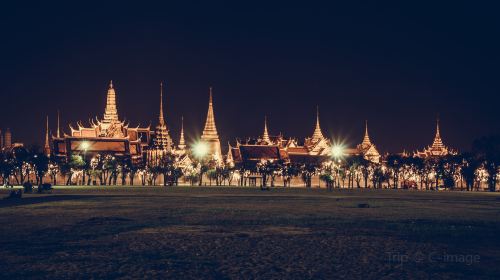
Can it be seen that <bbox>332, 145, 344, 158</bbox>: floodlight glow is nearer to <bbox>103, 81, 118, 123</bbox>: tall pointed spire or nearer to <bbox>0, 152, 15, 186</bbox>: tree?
<bbox>103, 81, 118, 123</bbox>: tall pointed spire

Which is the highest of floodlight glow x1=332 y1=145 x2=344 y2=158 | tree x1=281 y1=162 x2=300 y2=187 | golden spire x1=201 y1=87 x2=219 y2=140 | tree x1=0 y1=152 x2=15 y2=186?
golden spire x1=201 y1=87 x2=219 y2=140

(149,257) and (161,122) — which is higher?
(161,122)

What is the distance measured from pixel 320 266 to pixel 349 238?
5.27 meters

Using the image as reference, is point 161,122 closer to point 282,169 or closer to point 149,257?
point 282,169

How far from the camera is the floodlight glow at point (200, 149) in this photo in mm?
114150

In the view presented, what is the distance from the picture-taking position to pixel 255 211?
2933cm

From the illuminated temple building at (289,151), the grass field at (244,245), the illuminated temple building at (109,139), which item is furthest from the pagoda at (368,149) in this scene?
the grass field at (244,245)

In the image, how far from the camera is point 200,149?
118625mm

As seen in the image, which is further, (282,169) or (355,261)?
(282,169)

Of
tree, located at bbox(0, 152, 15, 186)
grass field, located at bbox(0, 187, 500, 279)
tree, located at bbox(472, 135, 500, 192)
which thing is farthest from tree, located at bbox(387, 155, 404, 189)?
grass field, located at bbox(0, 187, 500, 279)

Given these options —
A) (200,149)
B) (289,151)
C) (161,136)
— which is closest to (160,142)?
(161,136)

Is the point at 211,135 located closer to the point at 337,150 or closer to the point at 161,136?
the point at 161,136

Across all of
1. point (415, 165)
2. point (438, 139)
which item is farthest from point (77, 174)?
point (438, 139)

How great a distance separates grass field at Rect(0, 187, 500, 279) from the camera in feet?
43.5
